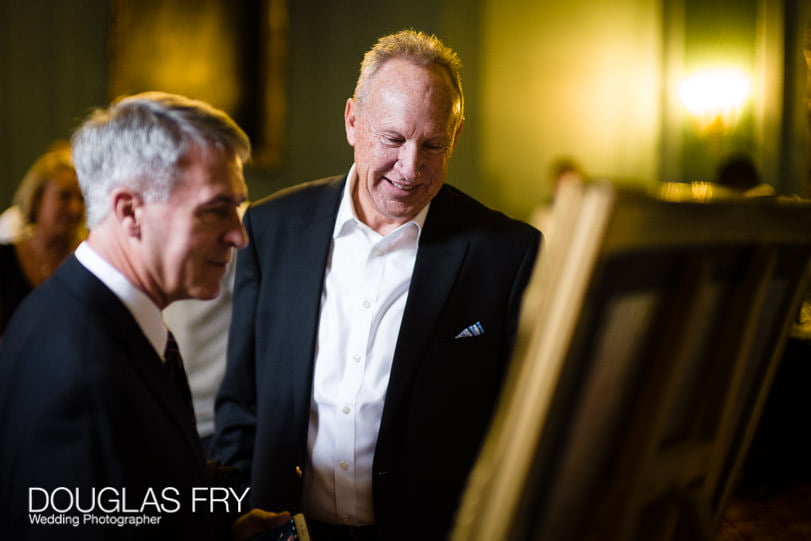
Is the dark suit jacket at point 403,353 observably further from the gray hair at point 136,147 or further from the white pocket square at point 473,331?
the gray hair at point 136,147

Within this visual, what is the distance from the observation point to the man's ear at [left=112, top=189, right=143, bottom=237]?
4.02 ft

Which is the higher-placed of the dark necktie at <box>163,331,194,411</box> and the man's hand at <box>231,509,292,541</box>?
the dark necktie at <box>163,331,194,411</box>

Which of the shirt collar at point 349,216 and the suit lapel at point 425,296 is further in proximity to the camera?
the shirt collar at point 349,216

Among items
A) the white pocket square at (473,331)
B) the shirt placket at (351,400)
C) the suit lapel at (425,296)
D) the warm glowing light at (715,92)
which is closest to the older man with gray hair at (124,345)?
the shirt placket at (351,400)

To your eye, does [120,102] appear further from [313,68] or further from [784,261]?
[313,68]

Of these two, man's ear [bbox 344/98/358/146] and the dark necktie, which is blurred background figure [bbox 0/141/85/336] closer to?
man's ear [bbox 344/98/358/146]

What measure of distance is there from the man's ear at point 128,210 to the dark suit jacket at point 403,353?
0.59 metres

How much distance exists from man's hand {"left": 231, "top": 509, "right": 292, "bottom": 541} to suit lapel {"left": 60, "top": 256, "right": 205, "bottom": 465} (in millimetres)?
328

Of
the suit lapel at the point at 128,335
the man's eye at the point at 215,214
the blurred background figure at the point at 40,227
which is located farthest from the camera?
the blurred background figure at the point at 40,227

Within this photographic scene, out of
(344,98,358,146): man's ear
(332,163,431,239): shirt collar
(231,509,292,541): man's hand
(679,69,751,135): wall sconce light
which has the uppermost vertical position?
(679,69,751,135): wall sconce light

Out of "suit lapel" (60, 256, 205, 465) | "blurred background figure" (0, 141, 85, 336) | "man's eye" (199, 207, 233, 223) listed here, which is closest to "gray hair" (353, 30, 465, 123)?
"man's eye" (199, 207, 233, 223)

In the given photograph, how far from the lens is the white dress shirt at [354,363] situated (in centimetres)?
169

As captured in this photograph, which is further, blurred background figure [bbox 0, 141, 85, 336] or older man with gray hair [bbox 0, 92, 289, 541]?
blurred background figure [bbox 0, 141, 85, 336]

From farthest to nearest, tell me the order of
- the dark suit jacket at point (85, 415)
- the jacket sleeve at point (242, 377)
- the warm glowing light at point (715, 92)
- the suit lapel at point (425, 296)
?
1. the warm glowing light at point (715, 92)
2. the jacket sleeve at point (242, 377)
3. the suit lapel at point (425, 296)
4. the dark suit jacket at point (85, 415)
